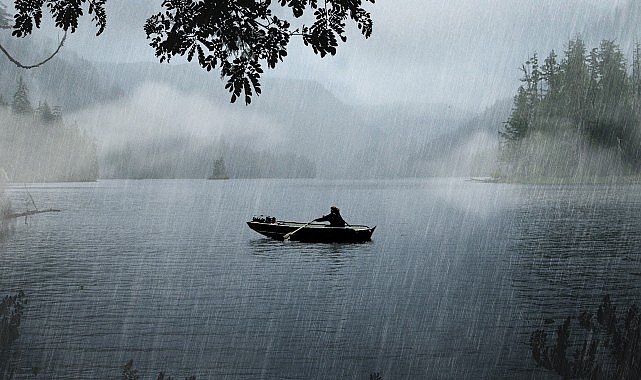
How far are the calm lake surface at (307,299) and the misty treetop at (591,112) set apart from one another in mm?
65138

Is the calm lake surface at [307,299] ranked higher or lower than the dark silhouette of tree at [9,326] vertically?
higher

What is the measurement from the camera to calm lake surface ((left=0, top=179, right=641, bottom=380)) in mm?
13945

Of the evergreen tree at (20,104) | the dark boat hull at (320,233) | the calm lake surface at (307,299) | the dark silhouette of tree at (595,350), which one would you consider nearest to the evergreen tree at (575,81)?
the calm lake surface at (307,299)

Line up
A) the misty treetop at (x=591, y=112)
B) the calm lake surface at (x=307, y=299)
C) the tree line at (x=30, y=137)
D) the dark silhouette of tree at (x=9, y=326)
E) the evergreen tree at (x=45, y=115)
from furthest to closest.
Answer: the evergreen tree at (x=45, y=115) → the tree line at (x=30, y=137) → the misty treetop at (x=591, y=112) → the calm lake surface at (x=307, y=299) → the dark silhouette of tree at (x=9, y=326)

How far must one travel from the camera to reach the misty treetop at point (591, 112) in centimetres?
10494

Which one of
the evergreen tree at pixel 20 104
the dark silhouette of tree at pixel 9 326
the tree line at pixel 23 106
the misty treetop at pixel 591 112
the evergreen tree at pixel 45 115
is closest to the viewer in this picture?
the dark silhouette of tree at pixel 9 326

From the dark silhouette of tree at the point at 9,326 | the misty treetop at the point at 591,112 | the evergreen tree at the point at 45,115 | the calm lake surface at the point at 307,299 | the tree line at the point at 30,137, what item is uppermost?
the misty treetop at the point at 591,112

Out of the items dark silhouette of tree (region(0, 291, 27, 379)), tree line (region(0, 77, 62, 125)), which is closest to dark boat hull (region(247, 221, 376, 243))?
dark silhouette of tree (region(0, 291, 27, 379))

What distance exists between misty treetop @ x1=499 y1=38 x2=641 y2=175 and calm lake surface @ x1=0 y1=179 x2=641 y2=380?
65.1 m

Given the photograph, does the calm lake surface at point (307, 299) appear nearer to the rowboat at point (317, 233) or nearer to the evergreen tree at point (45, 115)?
the rowboat at point (317, 233)

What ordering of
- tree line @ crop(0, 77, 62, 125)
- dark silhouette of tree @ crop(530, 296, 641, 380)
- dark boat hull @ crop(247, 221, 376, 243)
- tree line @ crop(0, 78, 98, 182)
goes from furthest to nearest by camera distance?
tree line @ crop(0, 78, 98, 182) → tree line @ crop(0, 77, 62, 125) → dark boat hull @ crop(247, 221, 376, 243) → dark silhouette of tree @ crop(530, 296, 641, 380)

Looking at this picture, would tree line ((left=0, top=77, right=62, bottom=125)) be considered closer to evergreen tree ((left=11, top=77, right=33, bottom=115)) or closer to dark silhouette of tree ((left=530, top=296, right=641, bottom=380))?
evergreen tree ((left=11, top=77, right=33, bottom=115))

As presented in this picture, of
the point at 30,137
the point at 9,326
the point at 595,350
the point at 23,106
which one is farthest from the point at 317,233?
the point at 30,137

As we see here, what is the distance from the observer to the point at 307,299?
21.5 meters
